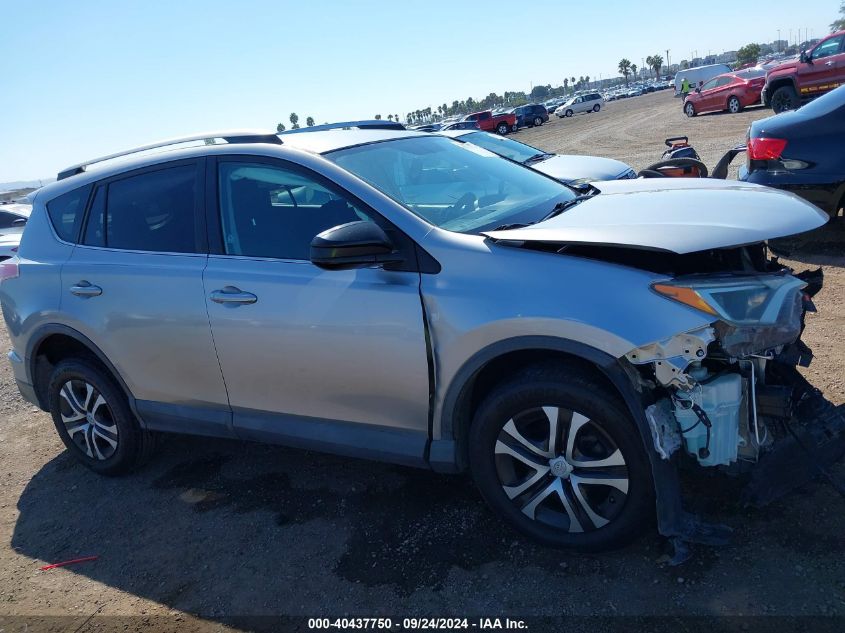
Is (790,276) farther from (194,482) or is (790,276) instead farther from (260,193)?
(194,482)

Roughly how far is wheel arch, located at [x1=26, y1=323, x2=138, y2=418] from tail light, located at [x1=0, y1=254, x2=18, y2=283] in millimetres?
415

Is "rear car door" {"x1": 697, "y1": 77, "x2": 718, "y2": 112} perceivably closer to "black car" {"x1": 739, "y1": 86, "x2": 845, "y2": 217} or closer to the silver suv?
"black car" {"x1": 739, "y1": 86, "x2": 845, "y2": 217}

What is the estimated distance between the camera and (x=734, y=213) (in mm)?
2834

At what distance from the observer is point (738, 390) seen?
2518mm

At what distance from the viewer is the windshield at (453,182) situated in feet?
10.6

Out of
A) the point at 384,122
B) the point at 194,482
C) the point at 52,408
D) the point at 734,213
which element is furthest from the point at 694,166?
the point at 52,408

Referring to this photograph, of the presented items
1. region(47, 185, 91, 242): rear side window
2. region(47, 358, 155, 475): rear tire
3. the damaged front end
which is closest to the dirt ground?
region(47, 358, 155, 475): rear tire

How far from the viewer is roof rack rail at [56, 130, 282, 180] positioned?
3549 mm

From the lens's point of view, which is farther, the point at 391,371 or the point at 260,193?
the point at 260,193

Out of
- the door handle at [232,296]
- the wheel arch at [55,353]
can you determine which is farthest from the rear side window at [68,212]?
the door handle at [232,296]

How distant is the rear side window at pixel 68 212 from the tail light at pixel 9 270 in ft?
1.21

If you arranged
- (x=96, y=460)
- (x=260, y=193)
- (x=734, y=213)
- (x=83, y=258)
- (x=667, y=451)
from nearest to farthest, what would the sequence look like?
1. (x=667, y=451)
2. (x=734, y=213)
3. (x=260, y=193)
4. (x=83, y=258)
5. (x=96, y=460)

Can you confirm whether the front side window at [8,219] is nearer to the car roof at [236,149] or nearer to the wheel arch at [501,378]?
the car roof at [236,149]

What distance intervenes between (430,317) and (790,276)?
143cm
